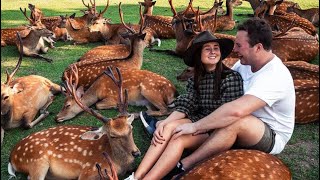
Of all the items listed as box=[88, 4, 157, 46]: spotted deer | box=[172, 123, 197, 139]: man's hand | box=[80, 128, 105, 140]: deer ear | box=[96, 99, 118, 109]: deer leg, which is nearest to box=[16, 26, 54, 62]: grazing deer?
box=[88, 4, 157, 46]: spotted deer

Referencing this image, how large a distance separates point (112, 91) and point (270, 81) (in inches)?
90.9

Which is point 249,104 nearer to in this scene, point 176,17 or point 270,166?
point 270,166

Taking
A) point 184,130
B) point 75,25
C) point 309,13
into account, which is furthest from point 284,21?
point 184,130

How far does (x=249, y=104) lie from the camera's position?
2.88 meters

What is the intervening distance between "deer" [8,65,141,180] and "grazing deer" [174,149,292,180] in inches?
27.3

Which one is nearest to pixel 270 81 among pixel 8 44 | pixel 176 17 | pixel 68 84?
pixel 68 84

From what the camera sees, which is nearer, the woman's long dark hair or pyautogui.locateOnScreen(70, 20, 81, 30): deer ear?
the woman's long dark hair

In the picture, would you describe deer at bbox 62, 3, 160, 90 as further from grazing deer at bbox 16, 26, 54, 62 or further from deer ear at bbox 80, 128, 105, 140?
deer ear at bbox 80, 128, 105, 140

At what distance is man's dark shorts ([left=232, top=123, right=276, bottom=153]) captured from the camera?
305 centimetres

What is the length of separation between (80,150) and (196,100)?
3.30ft

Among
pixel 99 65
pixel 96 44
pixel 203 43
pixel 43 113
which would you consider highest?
pixel 203 43

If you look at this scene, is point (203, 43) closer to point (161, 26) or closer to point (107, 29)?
point (161, 26)

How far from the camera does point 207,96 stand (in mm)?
3420

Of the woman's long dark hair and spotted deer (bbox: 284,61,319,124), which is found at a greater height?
the woman's long dark hair
